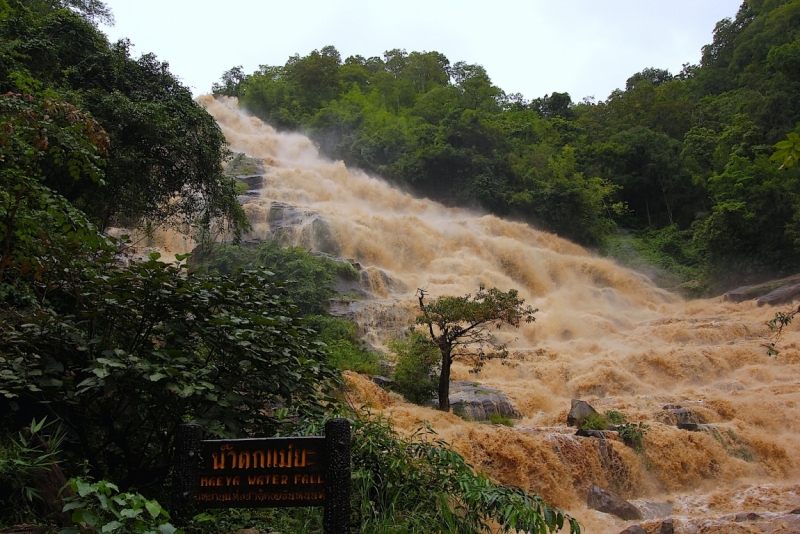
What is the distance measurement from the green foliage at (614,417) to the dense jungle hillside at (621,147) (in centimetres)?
1440

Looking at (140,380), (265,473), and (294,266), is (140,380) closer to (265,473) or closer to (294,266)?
(265,473)

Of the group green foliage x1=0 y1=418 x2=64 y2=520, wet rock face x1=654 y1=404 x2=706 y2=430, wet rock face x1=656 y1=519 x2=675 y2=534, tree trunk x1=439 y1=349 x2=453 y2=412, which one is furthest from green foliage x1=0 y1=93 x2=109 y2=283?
wet rock face x1=654 y1=404 x2=706 y2=430

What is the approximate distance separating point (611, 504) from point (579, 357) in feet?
23.6

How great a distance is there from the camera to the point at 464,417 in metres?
10.8

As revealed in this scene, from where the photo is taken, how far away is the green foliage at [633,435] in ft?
30.7

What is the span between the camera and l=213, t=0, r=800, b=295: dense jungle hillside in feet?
74.5

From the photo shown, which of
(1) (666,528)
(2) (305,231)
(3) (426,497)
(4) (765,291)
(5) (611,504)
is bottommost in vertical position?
(5) (611,504)

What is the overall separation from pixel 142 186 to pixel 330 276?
651cm

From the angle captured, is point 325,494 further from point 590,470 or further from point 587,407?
point 587,407

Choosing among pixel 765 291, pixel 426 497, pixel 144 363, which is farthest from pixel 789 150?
pixel 765 291

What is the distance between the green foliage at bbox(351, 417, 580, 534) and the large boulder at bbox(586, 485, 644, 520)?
444cm

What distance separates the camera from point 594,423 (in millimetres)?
10023

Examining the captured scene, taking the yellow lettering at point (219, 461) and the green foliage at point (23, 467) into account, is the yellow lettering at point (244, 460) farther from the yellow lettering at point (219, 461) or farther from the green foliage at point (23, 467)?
the green foliage at point (23, 467)

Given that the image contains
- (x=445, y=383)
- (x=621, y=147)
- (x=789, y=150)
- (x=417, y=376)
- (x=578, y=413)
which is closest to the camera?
(x=789, y=150)
